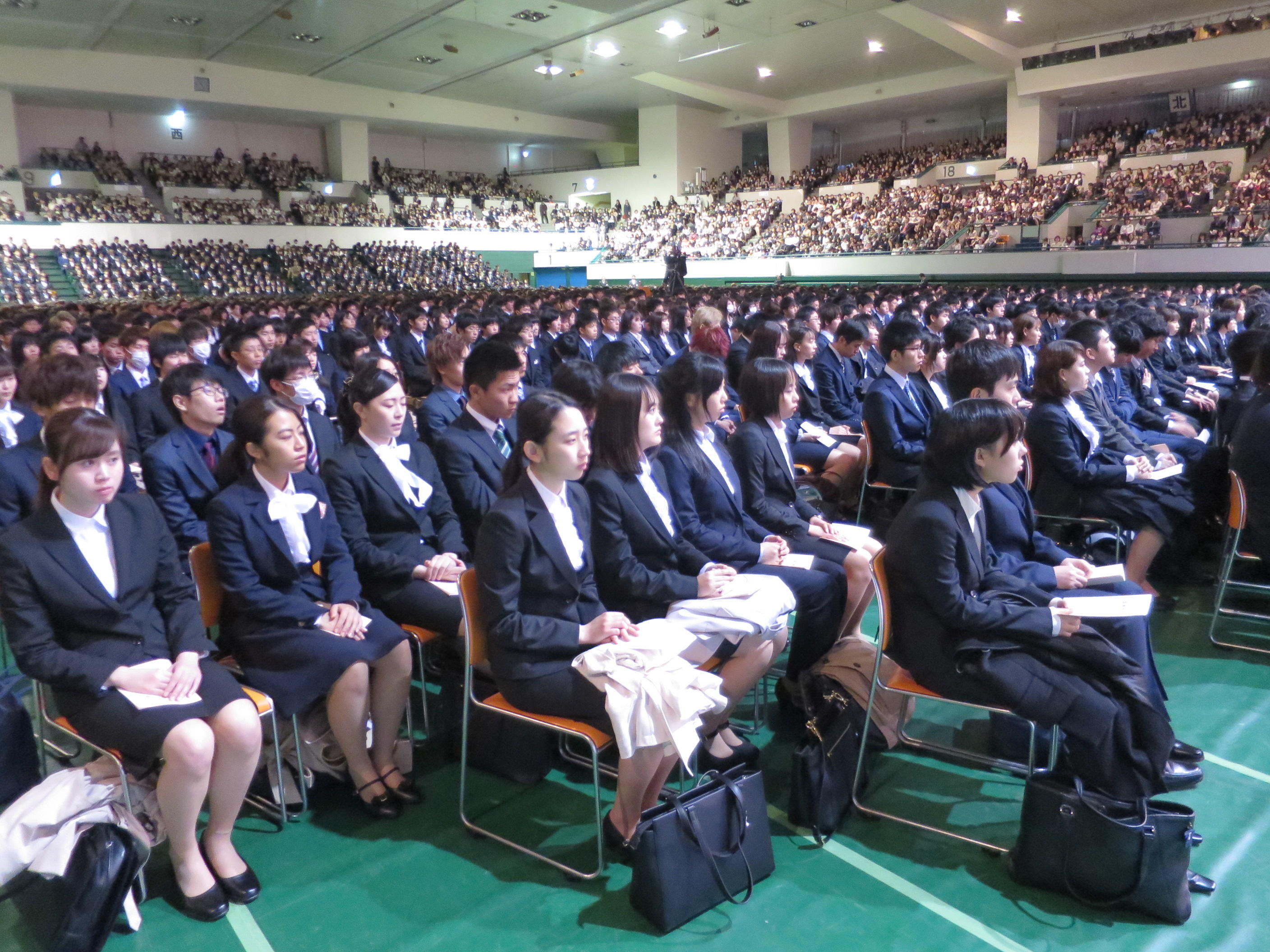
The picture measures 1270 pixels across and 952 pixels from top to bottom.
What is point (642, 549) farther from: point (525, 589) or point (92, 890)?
point (92, 890)

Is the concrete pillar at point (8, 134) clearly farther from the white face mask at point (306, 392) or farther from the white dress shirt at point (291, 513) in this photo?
the white dress shirt at point (291, 513)

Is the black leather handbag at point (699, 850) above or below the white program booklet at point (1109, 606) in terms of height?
below

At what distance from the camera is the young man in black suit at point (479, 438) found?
339 centimetres

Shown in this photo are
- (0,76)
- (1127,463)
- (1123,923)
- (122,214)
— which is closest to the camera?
(1123,923)

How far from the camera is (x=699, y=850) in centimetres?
210

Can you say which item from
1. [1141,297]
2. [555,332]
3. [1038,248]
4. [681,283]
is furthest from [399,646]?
[1038,248]

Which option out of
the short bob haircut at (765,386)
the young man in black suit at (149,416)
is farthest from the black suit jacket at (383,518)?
the young man in black suit at (149,416)

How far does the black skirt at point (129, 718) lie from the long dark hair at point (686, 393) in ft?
5.58

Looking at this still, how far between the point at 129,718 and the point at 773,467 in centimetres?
235

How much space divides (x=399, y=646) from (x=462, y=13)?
18415 millimetres

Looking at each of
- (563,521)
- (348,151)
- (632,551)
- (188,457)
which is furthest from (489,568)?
(348,151)

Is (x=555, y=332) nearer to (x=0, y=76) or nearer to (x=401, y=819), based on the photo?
(x=401, y=819)

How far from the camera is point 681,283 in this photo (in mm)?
17312

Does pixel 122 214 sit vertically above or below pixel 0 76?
below
